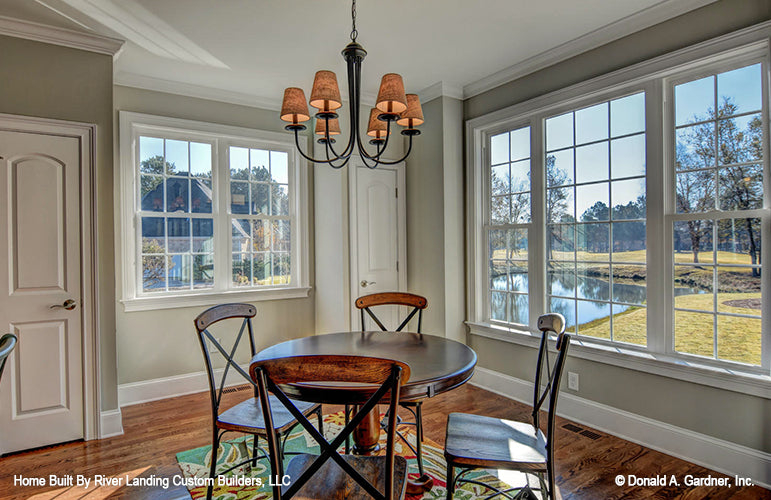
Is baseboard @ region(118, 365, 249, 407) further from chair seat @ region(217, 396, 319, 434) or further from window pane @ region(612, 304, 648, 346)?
window pane @ region(612, 304, 648, 346)

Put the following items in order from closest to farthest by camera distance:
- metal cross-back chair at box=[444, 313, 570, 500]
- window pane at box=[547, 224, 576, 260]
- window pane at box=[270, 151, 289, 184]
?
1. metal cross-back chair at box=[444, 313, 570, 500]
2. window pane at box=[547, 224, 576, 260]
3. window pane at box=[270, 151, 289, 184]

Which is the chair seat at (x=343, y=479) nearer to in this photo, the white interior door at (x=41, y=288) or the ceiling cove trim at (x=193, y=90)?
the white interior door at (x=41, y=288)

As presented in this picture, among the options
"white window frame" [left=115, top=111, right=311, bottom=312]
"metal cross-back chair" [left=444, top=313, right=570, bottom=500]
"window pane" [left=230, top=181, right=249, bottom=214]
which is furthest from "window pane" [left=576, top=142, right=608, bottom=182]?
"window pane" [left=230, top=181, right=249, bottom=214]

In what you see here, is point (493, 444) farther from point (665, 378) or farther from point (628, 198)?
point (628, 198)

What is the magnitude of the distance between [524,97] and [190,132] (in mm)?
2994

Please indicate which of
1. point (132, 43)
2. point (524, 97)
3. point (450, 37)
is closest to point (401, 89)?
point (450, 37)

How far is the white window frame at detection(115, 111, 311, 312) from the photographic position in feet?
12.0

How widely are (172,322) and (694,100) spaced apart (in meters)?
4.31

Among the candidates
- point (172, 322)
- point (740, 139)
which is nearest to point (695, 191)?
point (740, 139)

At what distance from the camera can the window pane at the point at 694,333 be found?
2.58 metres

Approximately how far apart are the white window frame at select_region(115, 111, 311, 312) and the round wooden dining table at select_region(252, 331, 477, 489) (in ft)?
6.33

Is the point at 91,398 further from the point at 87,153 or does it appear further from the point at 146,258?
the point at 87,153

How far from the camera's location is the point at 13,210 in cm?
280

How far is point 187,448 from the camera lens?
111 inches
